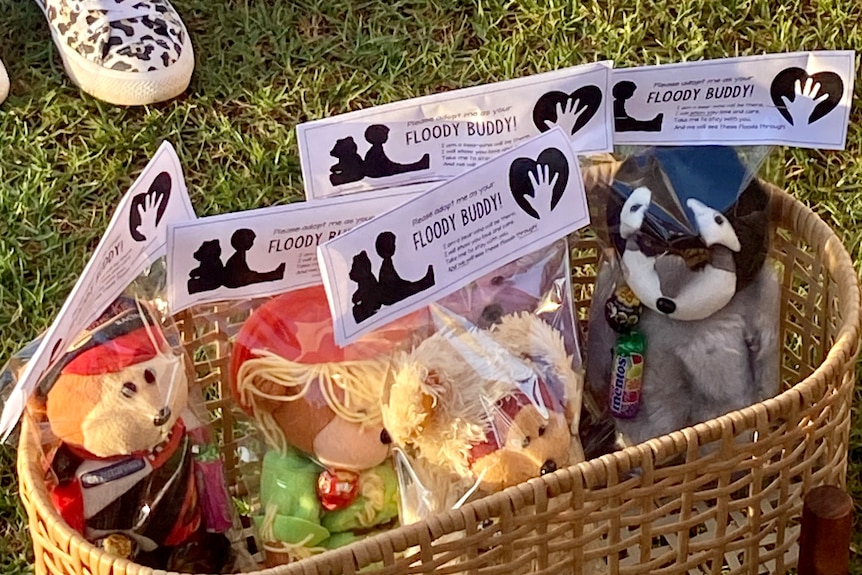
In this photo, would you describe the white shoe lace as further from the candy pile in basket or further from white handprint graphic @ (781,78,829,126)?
white handprint graphic @ (781,78,829,126)

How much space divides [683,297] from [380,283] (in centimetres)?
24

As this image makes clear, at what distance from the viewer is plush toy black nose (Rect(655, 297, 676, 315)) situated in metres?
0.81

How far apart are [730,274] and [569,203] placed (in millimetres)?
146

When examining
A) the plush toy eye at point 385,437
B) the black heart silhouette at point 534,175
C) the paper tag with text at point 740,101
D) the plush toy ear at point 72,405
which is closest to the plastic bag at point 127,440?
the plush toy ear at point 72,405

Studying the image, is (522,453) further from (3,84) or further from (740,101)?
(3,84)

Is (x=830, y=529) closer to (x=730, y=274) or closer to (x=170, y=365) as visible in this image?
(x=730, y=274)

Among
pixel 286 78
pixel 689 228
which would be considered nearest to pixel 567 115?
pixel 689 228

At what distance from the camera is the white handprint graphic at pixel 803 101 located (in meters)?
0.80

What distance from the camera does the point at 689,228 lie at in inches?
31.4

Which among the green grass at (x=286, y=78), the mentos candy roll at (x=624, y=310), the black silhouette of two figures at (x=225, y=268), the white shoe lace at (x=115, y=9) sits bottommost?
the green grass at (x=286, y=78)

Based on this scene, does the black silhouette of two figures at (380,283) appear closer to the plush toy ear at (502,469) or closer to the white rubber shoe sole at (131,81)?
the plush toy ear at (502,469)

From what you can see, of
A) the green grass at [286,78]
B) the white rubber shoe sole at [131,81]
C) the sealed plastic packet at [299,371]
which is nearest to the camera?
the sealed plastic packet at [299,371]

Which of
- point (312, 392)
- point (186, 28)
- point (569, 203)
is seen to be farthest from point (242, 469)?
point (186, 28)

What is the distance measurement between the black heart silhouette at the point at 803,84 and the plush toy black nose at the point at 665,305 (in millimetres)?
156
